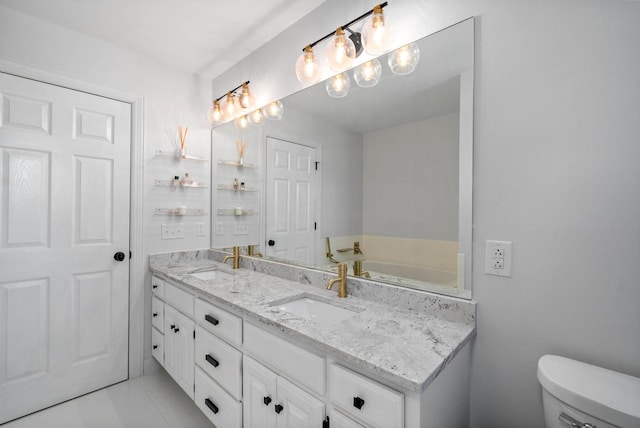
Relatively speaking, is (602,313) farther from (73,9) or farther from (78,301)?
(73,9)

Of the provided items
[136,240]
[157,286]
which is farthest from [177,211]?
[157,286]

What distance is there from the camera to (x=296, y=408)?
A: 1083 mm

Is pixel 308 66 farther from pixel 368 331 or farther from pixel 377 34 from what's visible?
pixel 368 331

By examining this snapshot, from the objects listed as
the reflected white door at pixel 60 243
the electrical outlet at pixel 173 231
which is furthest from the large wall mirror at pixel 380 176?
the reflected white door at pixel 60 243

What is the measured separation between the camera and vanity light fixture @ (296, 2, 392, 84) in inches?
53.4

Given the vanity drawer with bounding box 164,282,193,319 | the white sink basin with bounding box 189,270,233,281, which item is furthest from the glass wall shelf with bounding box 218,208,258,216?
the vanity drawer with bounding box 164,282,193,319

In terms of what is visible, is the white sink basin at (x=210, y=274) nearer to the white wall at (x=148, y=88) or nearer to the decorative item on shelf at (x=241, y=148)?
the white wall at (x=148, y=88)

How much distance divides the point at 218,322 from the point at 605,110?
173cm

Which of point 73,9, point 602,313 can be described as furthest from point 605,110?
point 73,9

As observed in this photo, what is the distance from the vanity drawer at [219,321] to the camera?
1.37 m

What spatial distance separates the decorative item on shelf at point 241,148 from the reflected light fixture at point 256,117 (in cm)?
17

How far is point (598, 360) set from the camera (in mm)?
925

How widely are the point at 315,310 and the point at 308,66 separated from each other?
4.40ft

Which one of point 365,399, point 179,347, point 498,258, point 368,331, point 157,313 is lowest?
point 179,347
